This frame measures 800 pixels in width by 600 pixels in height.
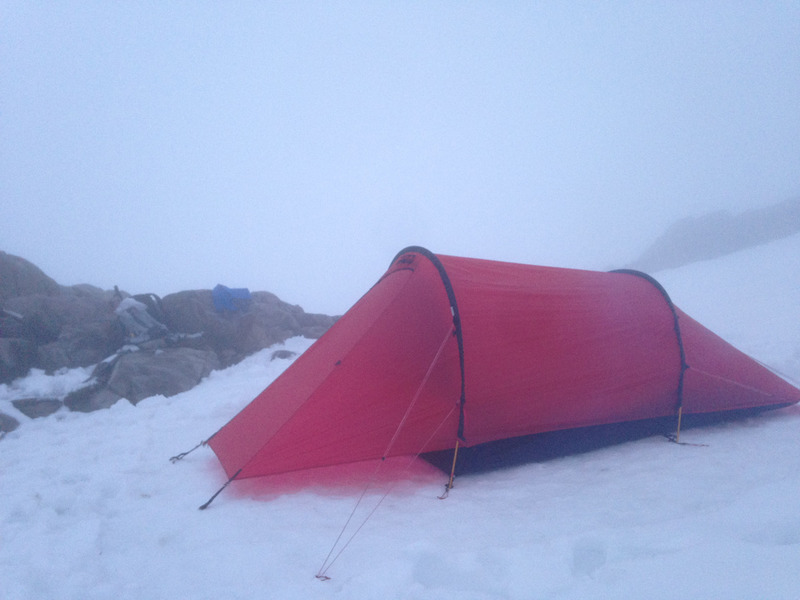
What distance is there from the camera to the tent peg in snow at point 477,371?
3531mm

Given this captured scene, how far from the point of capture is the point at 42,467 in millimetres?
3885

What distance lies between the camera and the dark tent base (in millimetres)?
3719

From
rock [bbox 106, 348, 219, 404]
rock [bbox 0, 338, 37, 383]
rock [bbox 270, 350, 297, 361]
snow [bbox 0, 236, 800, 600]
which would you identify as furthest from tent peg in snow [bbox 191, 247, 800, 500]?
rock [bbox 0, 338, 37, 383]

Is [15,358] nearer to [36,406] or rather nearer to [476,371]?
[36,406]

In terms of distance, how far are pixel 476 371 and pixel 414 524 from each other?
1.40 m

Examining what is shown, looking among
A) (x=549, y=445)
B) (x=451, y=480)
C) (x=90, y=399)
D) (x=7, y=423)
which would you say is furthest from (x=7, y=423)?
(x=549, y=445)

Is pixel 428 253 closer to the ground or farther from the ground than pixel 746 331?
farther from the ground

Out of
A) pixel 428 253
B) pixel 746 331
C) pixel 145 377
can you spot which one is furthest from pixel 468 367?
pixel 746 331

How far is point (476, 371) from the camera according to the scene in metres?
3.64

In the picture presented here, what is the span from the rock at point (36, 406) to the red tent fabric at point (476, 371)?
4187 millimetres

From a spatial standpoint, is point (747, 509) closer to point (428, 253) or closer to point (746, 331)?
point (428, 253)

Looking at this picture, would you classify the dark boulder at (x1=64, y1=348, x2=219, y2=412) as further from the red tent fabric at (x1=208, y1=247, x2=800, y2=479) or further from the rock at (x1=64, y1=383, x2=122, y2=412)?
the red tent fabric at (x1=208, y1=247, x2=800, y2=479)

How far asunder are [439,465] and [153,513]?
2.40m

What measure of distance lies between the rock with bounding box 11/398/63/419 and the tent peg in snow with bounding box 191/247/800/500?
416 centimetres
